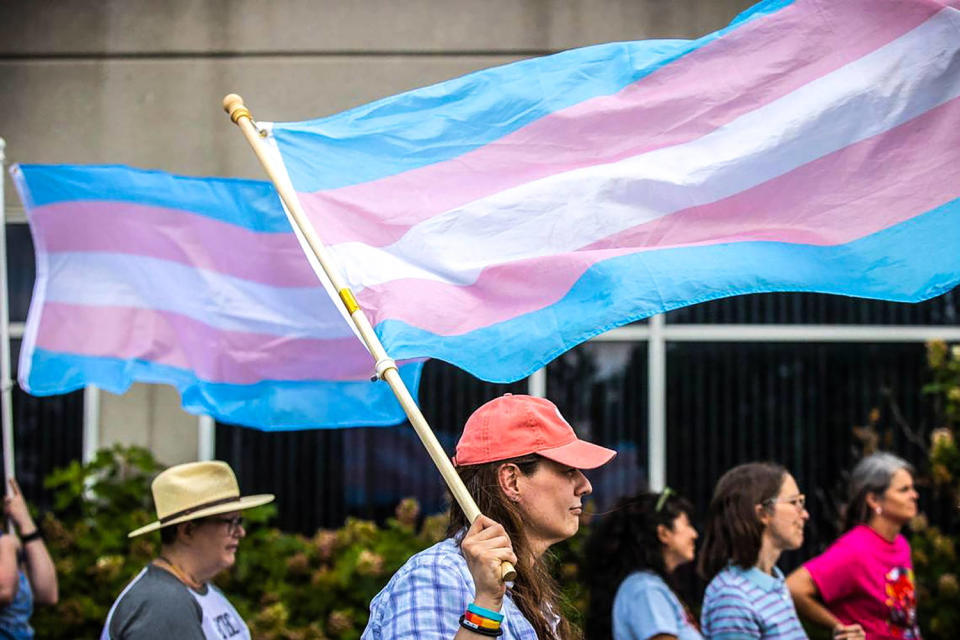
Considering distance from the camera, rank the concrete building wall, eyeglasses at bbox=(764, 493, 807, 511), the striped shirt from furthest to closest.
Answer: the concrete building wall < eyeglasses at bbox=(764, 493, 807, 511) < the striped shirt

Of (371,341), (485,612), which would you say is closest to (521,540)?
(485,612)

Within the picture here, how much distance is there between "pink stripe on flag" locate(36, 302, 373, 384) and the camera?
5688 mm

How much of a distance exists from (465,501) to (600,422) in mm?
5502

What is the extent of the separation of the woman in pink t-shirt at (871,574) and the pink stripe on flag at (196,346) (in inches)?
93.7

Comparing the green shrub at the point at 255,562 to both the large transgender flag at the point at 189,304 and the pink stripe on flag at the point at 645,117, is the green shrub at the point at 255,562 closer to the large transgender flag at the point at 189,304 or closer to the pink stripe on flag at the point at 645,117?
the large transgender flag at the point at 189,304

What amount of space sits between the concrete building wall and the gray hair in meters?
3.42

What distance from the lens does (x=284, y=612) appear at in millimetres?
7531

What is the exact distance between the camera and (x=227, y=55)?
8.83 metres

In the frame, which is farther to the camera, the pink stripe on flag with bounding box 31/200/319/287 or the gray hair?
the gray hair

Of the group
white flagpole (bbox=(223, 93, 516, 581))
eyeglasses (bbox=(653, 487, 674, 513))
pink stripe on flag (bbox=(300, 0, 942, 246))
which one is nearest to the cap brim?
white flagpole (bbox=(223, 93, 516, 581))

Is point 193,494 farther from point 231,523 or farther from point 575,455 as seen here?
point 575,455

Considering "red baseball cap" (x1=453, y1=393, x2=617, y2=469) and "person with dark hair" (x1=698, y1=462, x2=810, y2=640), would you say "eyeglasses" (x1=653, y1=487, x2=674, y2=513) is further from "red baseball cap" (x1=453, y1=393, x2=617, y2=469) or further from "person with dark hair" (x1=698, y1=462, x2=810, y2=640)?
"red baseball cap" (x1=453, y1=393, x2=617, y2=469)

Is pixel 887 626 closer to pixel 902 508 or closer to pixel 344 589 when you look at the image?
pixel 902 508

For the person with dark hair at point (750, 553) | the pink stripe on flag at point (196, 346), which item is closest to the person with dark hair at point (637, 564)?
the person with dark hair at point (750, 553)
